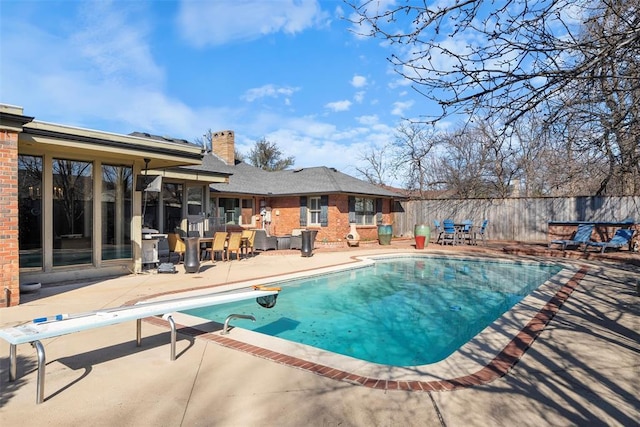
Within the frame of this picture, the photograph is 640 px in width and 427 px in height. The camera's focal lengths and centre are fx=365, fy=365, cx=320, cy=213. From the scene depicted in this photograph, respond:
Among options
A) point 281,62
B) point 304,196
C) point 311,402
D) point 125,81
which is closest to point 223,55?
point 281,62

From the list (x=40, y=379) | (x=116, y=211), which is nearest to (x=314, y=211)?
(x=116, y=211)

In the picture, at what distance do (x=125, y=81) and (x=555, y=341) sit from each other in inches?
603

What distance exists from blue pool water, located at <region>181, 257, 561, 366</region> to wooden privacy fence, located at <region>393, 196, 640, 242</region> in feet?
23.7

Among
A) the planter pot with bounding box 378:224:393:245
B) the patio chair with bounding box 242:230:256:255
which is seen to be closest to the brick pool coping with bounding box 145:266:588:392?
the patio chair with bounding box 242:230:256:255

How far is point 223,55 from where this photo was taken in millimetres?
12523

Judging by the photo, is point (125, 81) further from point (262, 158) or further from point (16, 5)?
point (262, 158)

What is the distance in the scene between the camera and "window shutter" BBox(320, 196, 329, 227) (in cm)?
1830

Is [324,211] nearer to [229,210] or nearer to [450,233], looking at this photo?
[229,210]

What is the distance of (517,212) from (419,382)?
1779cm

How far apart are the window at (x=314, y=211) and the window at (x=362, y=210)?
1652 mm

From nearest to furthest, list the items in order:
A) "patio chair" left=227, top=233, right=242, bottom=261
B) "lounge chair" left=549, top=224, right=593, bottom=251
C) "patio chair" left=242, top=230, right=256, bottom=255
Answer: "patio chair" left=227, top=233, right=242, bottom=261
"patio chair" left=242, top=230, right=256, bottom=255
"lounge chair" left=549, top=224, right=593, bottom=251

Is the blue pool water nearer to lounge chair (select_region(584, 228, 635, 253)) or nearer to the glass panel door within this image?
lounge chair (select_region(584, 228, 635, 253))

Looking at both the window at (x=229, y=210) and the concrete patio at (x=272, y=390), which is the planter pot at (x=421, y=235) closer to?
the window at (x=229, y=210)

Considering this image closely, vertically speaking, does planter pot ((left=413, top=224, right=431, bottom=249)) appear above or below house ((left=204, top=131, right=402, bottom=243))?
below
